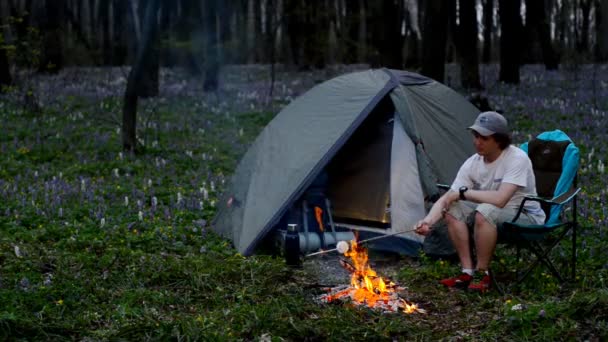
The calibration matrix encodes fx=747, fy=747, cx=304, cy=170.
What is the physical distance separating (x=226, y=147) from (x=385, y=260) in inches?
264

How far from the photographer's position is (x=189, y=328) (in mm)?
4887

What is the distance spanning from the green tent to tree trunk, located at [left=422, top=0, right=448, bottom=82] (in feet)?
27.8

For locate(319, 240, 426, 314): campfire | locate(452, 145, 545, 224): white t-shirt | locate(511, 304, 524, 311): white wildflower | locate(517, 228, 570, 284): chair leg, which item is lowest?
locate(319, 240, 426, 314): campfire

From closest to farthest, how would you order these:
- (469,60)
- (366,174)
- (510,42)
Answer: (366,174) → (469,60) → (510,42)

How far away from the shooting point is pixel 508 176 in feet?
19.9

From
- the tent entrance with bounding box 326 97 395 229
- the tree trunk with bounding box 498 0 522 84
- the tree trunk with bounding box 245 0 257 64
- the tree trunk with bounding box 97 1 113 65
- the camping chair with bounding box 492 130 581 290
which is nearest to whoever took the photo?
the camping chair with bounding box 492 130 581 290

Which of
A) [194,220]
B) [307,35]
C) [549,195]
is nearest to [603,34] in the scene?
[307,35]

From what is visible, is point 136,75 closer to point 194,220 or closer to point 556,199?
point 194,220

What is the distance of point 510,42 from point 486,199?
15.8 m

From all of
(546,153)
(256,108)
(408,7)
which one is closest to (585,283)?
(546,153)

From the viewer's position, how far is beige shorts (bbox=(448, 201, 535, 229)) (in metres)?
5.97

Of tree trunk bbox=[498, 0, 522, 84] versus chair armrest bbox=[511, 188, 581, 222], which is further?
tree trunk bbox=[498, 0, 522, 84]

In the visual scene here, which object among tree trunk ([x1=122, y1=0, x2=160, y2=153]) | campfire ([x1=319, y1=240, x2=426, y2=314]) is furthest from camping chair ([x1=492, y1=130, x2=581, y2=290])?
tree trunk ([x1=122, y1=0, x2=160, y2=153])

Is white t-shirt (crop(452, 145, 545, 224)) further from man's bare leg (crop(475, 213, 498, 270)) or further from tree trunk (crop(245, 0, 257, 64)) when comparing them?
tree trunk (crop(245, 0, 257, 64))
